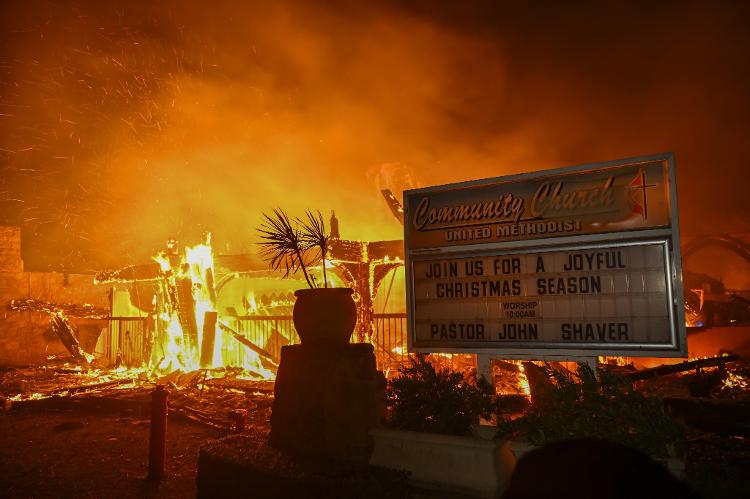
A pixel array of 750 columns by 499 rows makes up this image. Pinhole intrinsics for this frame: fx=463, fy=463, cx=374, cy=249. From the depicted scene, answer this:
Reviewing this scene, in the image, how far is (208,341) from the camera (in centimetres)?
1566

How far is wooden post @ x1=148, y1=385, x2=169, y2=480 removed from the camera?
7242mm

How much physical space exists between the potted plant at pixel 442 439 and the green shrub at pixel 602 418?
0.40 meters

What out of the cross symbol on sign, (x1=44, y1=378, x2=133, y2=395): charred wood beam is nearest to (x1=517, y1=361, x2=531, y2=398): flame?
the cross symbol on sign

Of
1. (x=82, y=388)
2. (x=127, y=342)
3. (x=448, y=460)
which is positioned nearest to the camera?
(x=448, y=460)

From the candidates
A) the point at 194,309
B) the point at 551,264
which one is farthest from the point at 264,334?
the point at 551,264

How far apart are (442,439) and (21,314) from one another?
2543cm

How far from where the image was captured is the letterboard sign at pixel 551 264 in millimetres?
5188

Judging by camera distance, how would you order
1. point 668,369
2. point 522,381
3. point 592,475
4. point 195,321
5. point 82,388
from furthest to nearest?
point 195,321 → point 82,388 → point 522,381 → point 668,369 → point 592,475

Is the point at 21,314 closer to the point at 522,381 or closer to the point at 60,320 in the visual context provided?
the point at 60,320

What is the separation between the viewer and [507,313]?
5910mm

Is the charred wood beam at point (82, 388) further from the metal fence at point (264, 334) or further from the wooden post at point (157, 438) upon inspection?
the wooden post at point (157, 438)

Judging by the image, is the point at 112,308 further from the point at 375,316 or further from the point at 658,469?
the point at 658,469

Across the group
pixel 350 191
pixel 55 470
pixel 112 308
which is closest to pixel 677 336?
pixel 55 470

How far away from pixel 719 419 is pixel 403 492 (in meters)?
4.18
